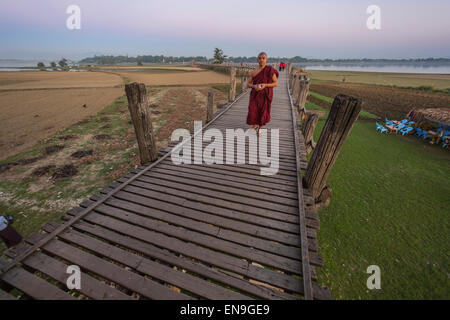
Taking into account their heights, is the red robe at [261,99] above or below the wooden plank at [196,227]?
above

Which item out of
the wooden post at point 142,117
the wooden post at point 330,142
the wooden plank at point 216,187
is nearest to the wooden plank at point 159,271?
the wooden plank at point 216,187

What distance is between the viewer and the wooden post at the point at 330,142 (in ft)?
9.53

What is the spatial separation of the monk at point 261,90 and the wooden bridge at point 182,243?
2.25 meters

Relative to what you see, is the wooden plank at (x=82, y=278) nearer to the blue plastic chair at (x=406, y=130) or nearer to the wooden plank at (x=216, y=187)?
the wooden plank at (x=216, y=187)

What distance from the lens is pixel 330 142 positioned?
3203 mm

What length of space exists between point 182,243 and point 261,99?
14.5ft

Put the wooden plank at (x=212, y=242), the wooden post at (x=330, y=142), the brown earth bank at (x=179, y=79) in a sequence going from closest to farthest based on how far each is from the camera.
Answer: the wooden plank at (x=212, y=242), the wooden post at (x=330, y=142), the brown earth bank at (x=179, y=79)

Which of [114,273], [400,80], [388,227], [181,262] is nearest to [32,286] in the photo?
[114,273]

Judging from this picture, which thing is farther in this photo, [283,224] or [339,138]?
[339,138]

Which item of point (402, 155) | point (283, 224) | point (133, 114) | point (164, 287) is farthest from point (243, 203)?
point (402, 155)

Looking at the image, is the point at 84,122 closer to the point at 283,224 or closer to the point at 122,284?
the point at 122,284

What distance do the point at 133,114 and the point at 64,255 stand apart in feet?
9.07

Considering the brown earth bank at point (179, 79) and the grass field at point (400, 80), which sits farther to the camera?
the grass field at point (400, 80)

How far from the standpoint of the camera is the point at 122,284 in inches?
81.1
